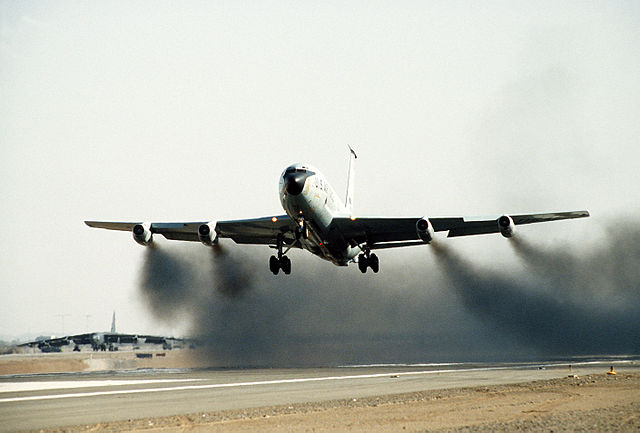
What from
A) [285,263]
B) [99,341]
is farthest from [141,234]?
[99,341]

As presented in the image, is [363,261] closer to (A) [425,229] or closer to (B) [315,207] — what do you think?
(A) [425,229]

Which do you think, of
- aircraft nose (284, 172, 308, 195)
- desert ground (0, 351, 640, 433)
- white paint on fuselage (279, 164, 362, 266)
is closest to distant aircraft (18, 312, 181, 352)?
white paint on fuselage (279, 164, 362, 266)

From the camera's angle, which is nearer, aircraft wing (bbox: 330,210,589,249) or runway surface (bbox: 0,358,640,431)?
runway surface (bbox: 0,358,640,431)

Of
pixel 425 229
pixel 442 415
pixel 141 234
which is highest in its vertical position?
pixel 141 234

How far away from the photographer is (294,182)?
39.4 metres

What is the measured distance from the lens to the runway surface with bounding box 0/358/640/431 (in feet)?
74.0

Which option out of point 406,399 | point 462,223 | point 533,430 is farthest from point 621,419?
point 462,223

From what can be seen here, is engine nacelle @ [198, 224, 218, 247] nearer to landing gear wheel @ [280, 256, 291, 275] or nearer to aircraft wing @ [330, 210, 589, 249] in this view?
landing gear wheel @ [280, 256, 291, 275]

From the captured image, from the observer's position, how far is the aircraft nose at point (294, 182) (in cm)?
3947

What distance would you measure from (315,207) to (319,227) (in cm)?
252

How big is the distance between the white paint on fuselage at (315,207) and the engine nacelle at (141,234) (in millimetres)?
10845

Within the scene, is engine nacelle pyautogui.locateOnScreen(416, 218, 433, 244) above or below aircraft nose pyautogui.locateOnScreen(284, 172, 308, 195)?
below

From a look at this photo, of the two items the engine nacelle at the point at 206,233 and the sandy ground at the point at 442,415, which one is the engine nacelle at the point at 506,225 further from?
the engine nacelle at the point at 206,233

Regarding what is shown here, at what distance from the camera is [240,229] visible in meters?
48.2
